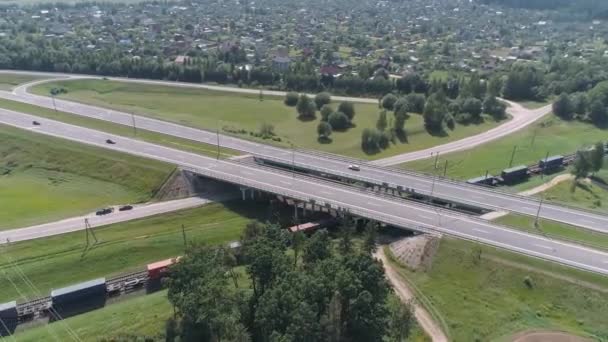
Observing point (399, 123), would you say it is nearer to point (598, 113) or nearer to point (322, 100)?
point (322, 100)

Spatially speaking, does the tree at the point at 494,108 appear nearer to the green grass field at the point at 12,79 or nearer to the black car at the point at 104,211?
the black car at the point at 104,211

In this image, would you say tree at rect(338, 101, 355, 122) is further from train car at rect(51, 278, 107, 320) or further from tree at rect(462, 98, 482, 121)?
train car at rect(51, 278, 107, 320)

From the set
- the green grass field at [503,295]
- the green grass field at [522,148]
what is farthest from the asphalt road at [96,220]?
the green grass field at [522,148]

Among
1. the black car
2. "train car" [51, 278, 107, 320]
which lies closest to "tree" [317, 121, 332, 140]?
the black car

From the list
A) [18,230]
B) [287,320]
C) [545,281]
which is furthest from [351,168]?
[18,230]

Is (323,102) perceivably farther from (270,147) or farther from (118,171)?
(118,171)
